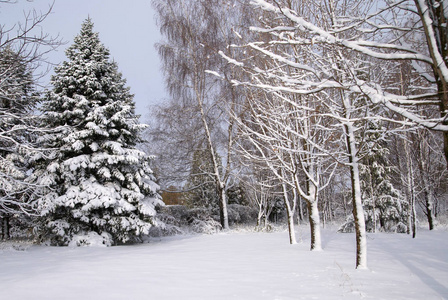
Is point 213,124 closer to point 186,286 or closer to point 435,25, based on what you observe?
point 186,286

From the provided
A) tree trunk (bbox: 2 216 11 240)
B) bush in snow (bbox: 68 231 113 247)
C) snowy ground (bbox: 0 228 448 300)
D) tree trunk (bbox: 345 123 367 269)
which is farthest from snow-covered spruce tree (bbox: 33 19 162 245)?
tree trunk (bbox: 345 123 367 269)

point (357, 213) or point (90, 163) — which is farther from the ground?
point (90, 163)

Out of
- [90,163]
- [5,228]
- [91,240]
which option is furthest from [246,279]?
[5,228]

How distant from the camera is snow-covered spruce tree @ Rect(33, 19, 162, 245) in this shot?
11.5m

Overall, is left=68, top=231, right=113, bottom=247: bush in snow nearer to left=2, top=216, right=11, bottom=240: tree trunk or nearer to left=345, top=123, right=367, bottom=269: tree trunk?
left=2, top=216, right=11, bottom=240: tree trunk

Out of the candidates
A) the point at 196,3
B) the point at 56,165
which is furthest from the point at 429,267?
the point at 196,3

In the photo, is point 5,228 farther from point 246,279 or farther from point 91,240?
point 246,279

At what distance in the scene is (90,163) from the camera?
1176 cm

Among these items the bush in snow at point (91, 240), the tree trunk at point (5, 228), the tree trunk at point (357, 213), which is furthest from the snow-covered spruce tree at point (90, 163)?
the tree trunk at point (357, 213)

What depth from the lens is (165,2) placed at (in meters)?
16.0

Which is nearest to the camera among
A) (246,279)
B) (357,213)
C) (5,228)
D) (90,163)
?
(246,279)

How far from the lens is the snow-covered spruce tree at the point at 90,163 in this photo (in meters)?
11.5

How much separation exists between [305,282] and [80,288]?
307cm

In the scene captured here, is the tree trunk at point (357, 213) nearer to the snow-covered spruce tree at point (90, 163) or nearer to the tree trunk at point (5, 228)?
the snow-covered spruce tree at point (90, 163)
